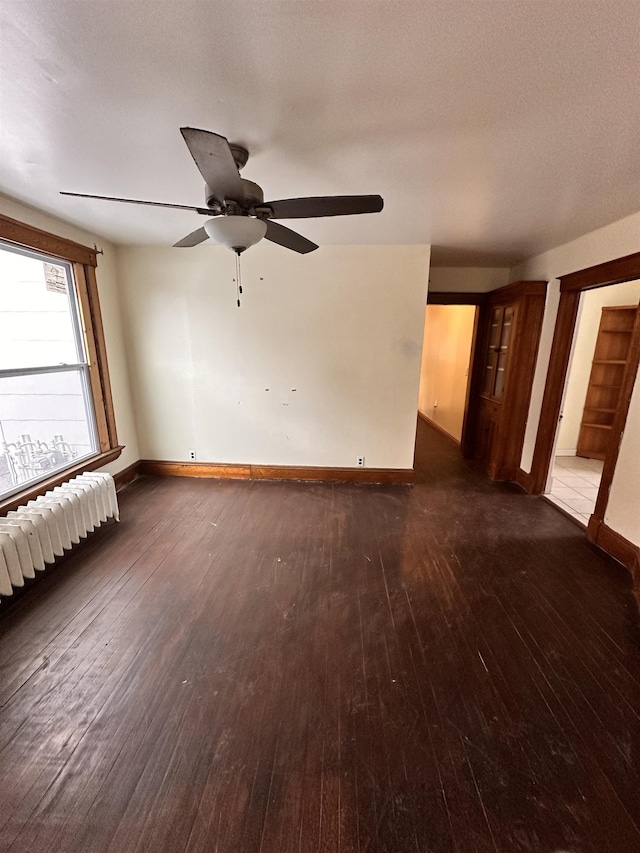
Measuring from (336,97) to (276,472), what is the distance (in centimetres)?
328

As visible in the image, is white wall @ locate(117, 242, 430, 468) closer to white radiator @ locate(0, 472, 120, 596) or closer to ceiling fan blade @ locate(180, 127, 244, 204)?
white radiator @ locate(0, 472, 120, 596)

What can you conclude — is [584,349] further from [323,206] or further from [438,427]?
[323,206]

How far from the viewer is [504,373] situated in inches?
157

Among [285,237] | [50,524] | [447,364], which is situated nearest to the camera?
[285,237]

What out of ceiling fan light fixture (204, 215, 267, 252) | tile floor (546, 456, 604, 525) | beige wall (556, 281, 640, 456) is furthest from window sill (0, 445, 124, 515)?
beige wall (556, 281, 640, 456)

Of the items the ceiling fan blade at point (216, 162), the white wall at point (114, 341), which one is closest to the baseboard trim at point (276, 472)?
the white wall at point (114, 341)

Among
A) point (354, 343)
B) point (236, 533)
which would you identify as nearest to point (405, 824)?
point (236, 533)

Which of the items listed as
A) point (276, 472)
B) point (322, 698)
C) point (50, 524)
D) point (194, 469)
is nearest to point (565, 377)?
point (276, 472)

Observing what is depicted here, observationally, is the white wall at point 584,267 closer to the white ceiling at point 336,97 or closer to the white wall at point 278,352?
the white ceiling at point 336,97

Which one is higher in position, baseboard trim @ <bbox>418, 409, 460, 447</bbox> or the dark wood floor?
baseboard trim @ <bbox>418, 409, 460, 447</bbox>

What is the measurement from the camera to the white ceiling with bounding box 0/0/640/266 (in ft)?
3.38

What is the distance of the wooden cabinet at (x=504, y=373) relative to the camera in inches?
145

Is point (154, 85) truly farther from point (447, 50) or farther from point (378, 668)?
point (378, 668)

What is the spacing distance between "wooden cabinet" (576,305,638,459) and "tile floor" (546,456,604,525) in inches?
10.3
